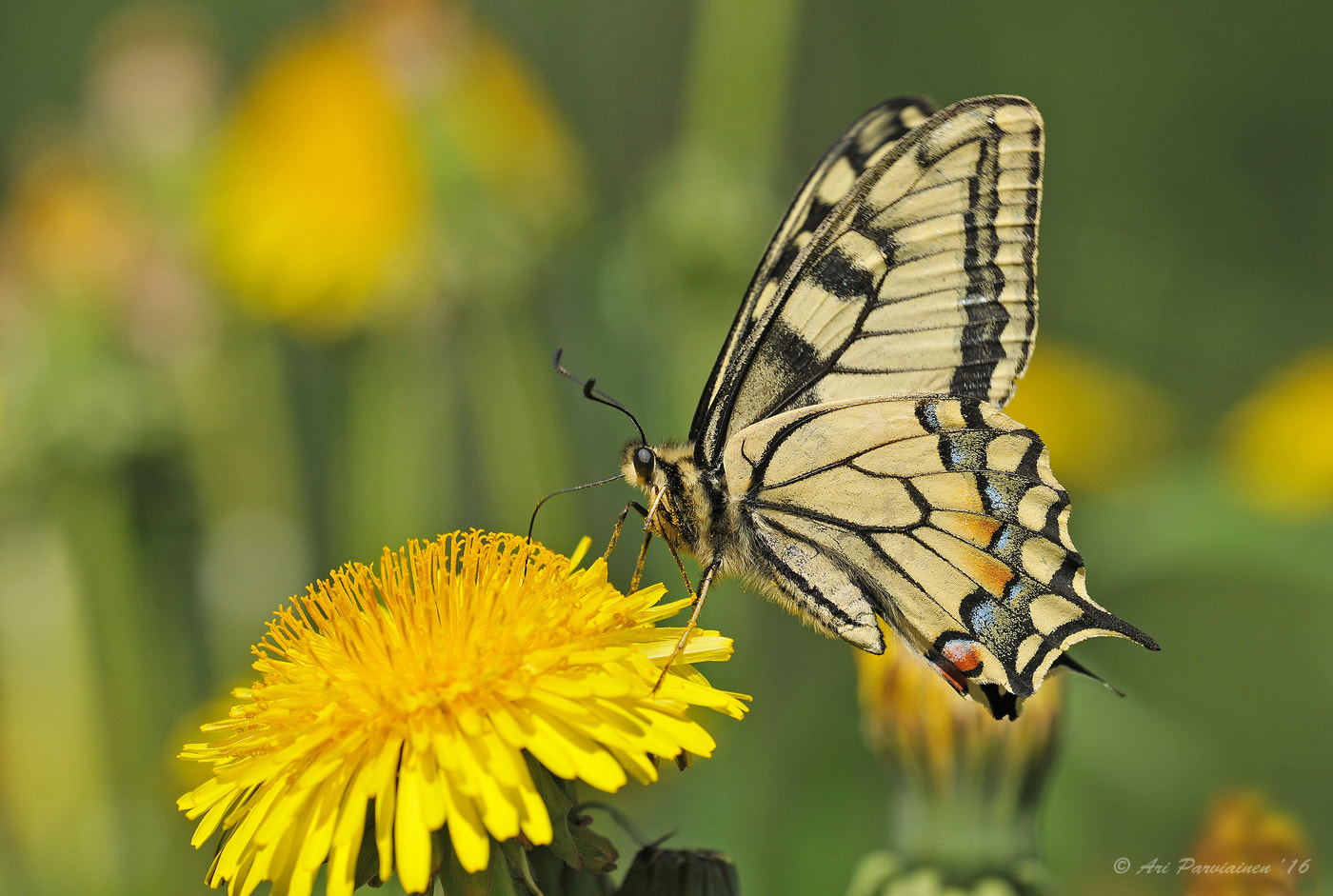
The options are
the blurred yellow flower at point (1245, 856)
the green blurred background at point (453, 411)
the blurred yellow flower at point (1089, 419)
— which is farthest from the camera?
the blurred yellow flower at point (1089, 419)

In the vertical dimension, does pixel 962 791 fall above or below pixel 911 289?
below

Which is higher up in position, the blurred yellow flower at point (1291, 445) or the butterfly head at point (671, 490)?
the butterfly head at point (671, 490)

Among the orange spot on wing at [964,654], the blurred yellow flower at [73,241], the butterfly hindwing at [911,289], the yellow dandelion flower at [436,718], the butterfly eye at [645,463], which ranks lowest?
the orange spot on wing at [964,654]

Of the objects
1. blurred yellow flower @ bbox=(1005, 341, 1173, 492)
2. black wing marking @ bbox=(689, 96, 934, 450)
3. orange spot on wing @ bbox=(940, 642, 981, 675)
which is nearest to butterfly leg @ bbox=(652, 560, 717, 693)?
black wing marking @ bbox=(689, 96, 934, 450)

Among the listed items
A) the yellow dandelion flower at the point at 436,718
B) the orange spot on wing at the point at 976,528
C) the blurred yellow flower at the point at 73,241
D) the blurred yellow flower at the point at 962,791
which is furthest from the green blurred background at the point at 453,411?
the yellow dandelion flower at the point at 436,718

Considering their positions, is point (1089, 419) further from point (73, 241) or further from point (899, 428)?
point (73, 241)

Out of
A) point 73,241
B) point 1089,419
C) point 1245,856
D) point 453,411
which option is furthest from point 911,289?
point 73,241

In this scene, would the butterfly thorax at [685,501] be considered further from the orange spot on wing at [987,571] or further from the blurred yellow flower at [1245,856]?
the blurred yellow flower at [1245,856]
